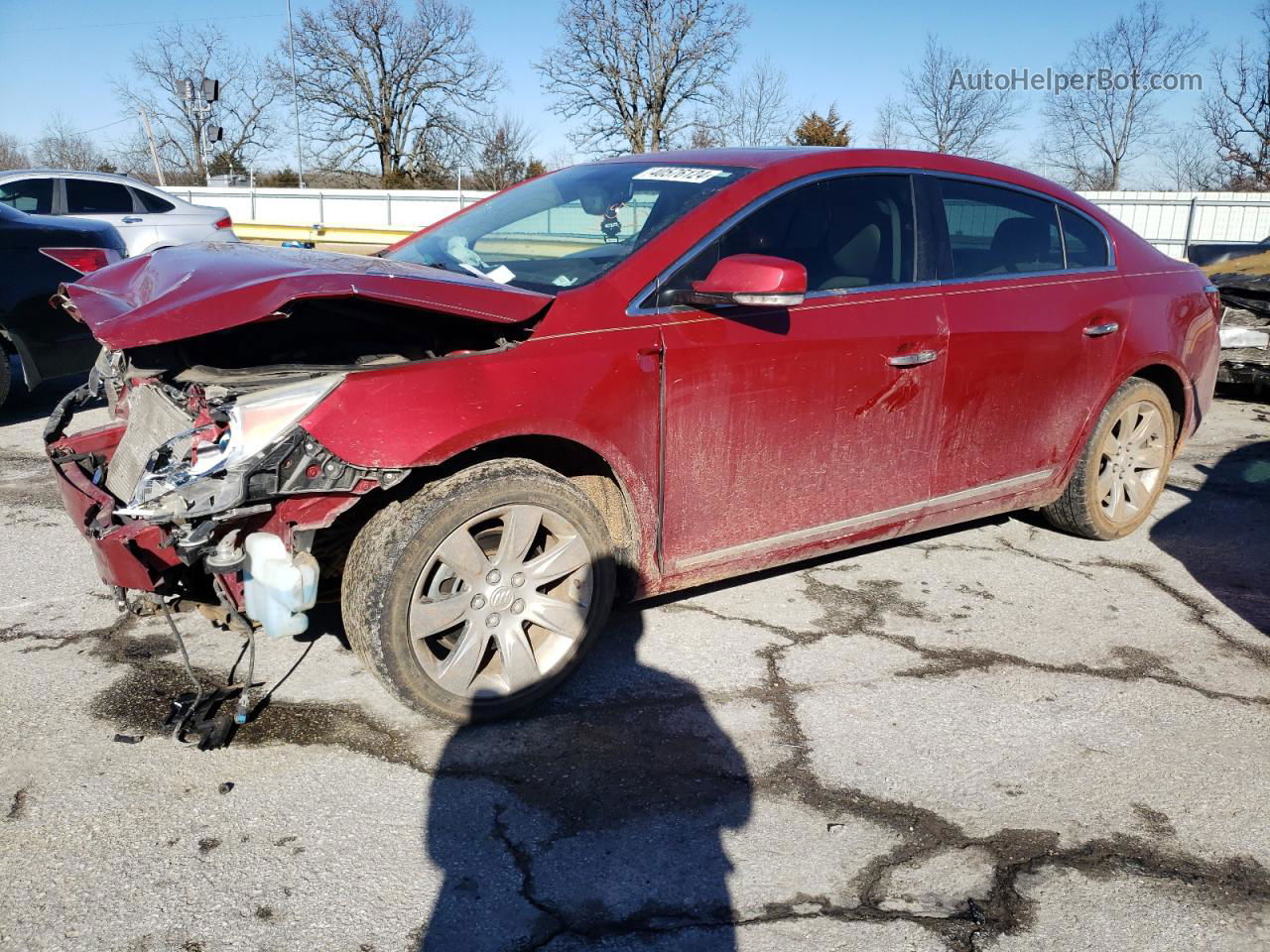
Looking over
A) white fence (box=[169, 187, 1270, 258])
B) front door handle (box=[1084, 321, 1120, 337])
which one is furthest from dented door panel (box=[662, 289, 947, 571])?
white fence (box=[169, 187, 1270, 258])

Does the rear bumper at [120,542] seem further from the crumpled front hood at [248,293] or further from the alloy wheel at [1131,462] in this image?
the alloy wheel at [1131,462]

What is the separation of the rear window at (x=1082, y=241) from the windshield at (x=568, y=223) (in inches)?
68.5

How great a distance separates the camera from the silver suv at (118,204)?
10.6 m

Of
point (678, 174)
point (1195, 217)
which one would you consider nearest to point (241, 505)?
point (678, 174)

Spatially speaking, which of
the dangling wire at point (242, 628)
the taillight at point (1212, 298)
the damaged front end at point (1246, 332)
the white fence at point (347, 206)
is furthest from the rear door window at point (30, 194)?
the white fence at point (347, 206)

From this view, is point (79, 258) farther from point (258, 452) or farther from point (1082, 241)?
point (1082, 241)

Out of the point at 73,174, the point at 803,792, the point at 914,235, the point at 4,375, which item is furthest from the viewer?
the point at 73,174

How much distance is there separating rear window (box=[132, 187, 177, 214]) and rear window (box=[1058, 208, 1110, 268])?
34.4ft

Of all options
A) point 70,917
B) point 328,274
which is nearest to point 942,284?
point 328,274

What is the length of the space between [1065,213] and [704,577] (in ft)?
7.98

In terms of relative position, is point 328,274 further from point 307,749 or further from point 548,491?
point 307,749

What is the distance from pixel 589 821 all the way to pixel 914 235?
2453mm

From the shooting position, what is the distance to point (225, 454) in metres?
2.64

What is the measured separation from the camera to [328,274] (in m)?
2.66
